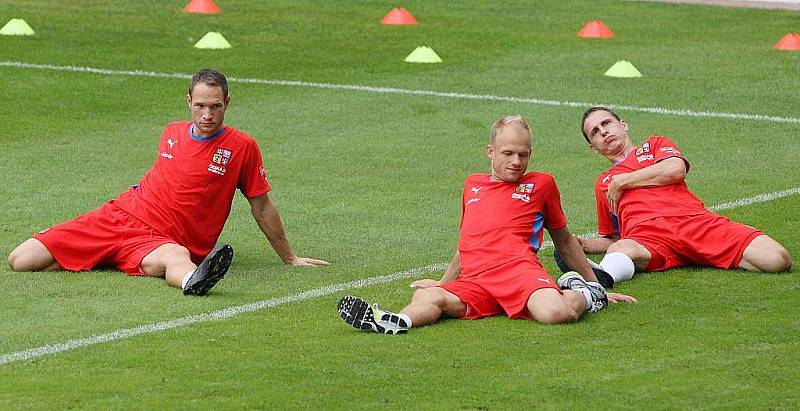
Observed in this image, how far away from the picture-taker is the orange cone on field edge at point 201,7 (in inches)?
907

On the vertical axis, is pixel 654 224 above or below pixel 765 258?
above

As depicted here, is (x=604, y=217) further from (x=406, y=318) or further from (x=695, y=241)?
(x=406, y=318)

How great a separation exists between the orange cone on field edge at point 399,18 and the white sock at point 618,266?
43.6 feet

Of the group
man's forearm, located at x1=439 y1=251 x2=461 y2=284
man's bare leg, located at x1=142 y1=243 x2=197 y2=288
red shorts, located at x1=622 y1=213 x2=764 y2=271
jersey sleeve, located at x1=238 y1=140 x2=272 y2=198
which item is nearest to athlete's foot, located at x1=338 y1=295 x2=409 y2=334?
man's forearm, located at x1=439 y1=251 x2=461 y2=284

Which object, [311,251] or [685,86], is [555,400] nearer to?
[311,251]

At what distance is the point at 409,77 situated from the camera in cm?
1836

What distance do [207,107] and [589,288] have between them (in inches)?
106

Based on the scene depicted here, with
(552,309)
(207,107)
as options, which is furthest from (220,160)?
(552,309)

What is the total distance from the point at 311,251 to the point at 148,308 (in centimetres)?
195

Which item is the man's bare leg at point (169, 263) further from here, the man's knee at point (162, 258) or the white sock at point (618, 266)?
the white sock at point (618, 266)

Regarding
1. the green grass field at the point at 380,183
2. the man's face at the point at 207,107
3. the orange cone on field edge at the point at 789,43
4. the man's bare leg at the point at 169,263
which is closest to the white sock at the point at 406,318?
the green grass field at the point at 380,183

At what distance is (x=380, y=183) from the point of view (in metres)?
12.9

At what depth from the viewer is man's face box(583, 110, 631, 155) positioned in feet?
33.8

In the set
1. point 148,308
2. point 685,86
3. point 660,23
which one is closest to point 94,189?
point 148,308
